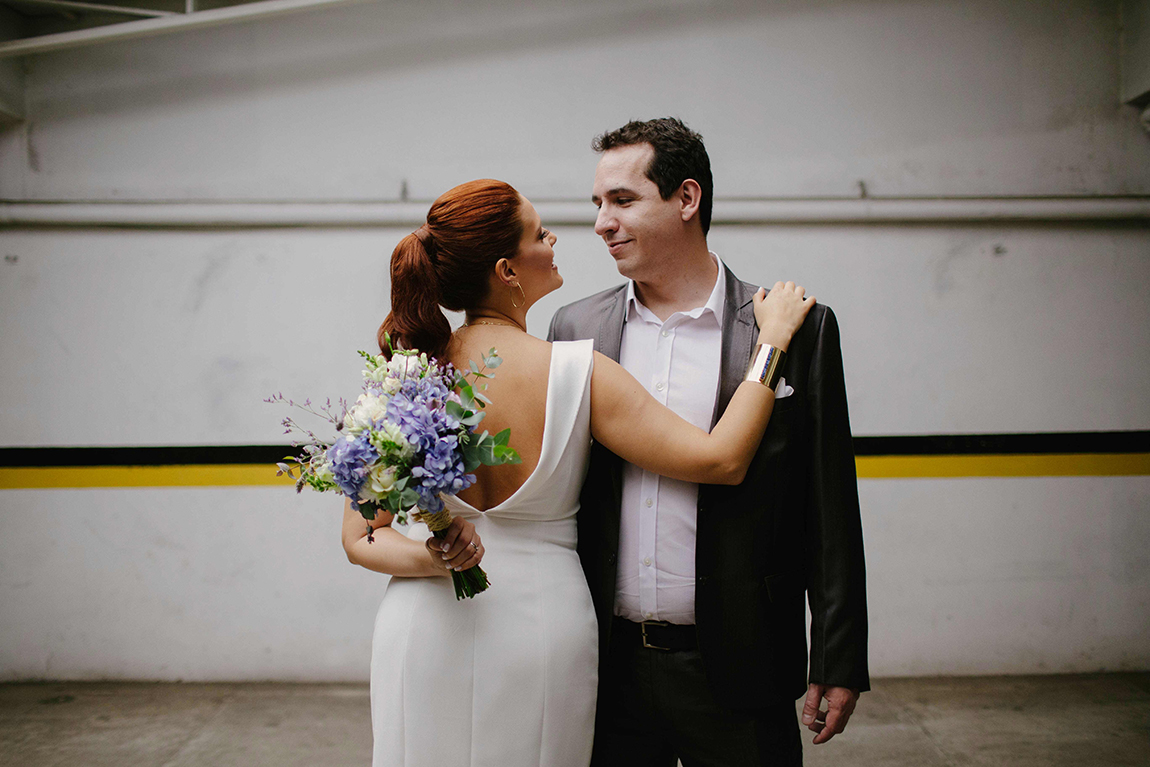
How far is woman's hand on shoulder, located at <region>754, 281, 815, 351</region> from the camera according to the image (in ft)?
5.04

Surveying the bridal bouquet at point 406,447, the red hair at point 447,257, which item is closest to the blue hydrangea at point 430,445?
the bridal bouquet at point 406,447

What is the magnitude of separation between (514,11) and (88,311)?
8.95 ft

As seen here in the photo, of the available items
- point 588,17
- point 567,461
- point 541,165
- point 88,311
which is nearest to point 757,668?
point 567,461

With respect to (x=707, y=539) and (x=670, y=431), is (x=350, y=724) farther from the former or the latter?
(x=670, y=431)

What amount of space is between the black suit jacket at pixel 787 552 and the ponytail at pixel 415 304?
2.12 feet

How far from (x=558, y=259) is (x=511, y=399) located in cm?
236

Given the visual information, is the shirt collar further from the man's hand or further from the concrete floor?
the concrete floor

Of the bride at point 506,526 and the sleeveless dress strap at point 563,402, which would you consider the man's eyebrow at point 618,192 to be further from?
the sleeveless dress strap at point 563,402

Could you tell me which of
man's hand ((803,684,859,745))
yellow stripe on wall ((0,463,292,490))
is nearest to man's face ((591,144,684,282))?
man's hand ((803,684,859,745))

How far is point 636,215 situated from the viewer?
1.69 meters

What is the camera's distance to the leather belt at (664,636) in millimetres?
1575

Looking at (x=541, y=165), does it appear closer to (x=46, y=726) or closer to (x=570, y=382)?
(x=570, y=382)

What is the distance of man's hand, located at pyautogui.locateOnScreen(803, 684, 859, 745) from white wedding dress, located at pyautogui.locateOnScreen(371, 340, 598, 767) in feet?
1.72

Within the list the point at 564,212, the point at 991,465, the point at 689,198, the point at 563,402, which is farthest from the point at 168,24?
the point at 991,465
